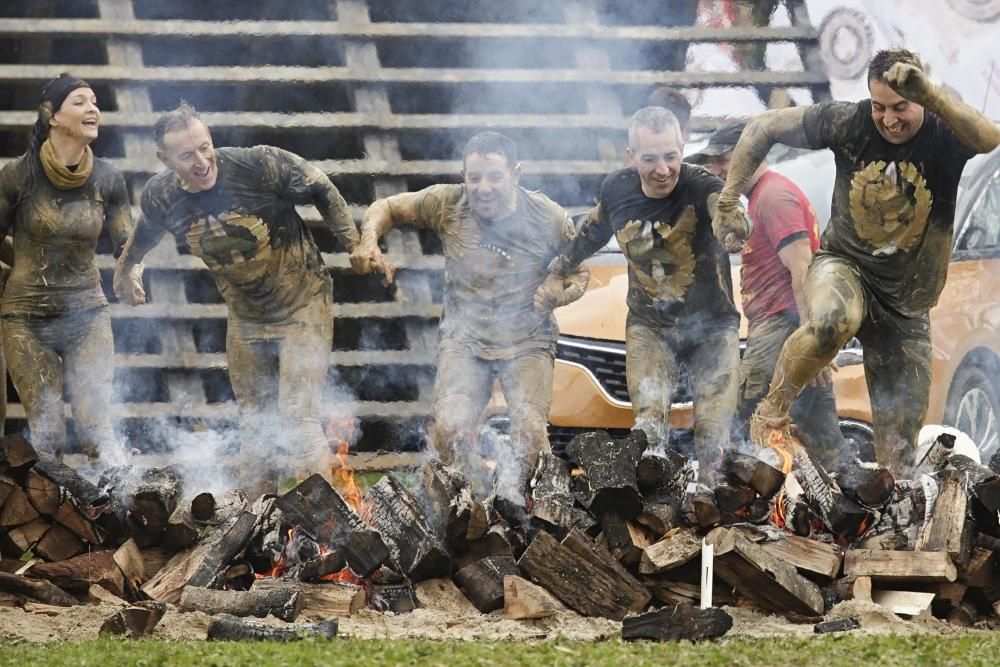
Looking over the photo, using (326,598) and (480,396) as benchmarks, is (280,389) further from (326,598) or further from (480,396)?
(326,598)

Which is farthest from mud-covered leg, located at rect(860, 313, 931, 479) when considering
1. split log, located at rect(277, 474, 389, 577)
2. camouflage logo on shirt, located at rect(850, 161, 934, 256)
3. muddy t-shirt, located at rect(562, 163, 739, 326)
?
split log, located at rect(277, 474, 389, 577)

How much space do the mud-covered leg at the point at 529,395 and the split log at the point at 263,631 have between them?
214 cm

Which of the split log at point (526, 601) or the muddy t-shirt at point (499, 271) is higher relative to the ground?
the muddy t-shirt at point (499, 271)

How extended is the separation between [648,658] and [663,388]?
2.90m

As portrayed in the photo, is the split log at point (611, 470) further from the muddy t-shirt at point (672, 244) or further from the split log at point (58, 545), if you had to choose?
the split log at point (58, 545)

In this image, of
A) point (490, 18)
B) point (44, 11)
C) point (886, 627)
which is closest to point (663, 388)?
point (886, 627)

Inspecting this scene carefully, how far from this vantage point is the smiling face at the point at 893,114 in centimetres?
721

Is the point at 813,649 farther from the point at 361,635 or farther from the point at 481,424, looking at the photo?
the point at 481,424

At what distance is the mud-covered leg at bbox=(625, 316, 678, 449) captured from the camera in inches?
317

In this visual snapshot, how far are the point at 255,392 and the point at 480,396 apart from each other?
48.7 inches

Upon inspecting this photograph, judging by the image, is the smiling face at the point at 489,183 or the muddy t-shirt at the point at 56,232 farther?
the muddy t-shirt at the point at 56,232

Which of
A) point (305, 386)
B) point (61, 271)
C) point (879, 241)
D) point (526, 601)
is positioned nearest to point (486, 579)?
point (526, 601)

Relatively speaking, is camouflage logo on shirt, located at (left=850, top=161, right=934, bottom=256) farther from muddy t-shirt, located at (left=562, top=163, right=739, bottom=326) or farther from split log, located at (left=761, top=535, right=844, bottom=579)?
split log, located at (left=761, top=535, right=844, bottom=579)

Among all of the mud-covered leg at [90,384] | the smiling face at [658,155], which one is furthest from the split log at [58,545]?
the smiling face at [658,155]
